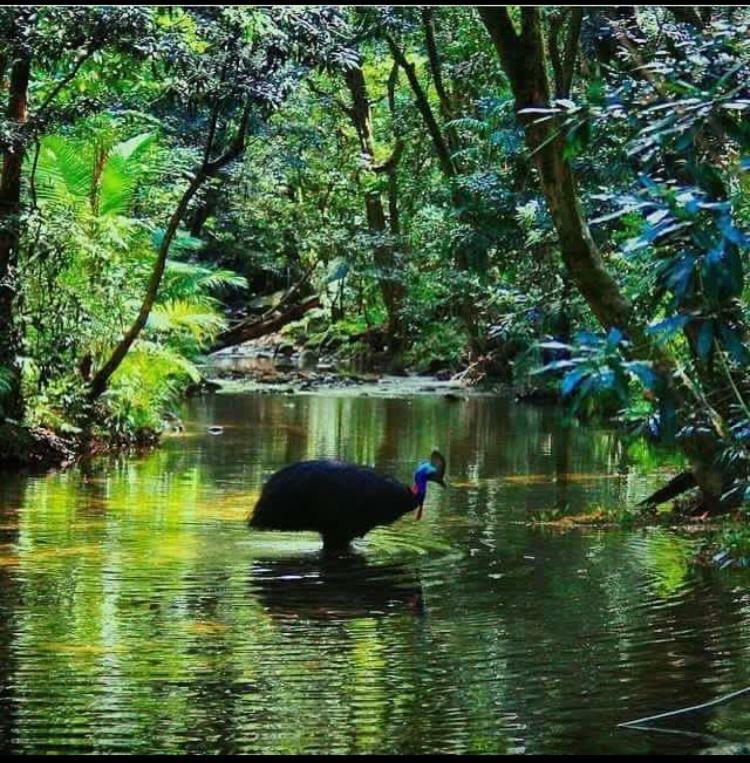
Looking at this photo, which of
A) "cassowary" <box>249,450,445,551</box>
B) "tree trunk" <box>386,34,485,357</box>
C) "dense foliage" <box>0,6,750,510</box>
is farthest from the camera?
"tree trunk" <box>386,34,485,357</box>

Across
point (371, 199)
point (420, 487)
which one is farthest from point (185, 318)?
point (371, 199)

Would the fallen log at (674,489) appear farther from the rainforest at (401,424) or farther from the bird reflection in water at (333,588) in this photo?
the bird reflection in water at (333,588)

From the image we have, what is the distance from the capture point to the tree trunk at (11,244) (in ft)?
48.4

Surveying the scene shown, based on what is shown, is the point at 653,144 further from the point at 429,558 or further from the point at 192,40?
the point at 192,40

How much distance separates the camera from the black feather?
10.2 m

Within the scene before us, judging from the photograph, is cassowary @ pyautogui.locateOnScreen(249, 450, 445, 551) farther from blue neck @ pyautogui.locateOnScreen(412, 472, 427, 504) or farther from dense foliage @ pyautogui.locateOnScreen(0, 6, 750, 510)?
dense foliage @ pyautogui.locateOnScreen(0, 6, 750, 510)

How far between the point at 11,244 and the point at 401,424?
7787mm

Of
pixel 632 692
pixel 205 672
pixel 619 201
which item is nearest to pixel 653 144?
pixel 619 201

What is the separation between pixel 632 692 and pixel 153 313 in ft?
47.3

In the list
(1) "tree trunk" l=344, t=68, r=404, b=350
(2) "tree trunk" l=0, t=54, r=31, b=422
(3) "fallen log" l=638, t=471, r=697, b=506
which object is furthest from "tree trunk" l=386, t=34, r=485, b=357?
(3) "fallen log" l=638, t=471, r=697, b=506

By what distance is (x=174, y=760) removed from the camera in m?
5.07

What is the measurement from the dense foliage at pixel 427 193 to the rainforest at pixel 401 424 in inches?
1.7

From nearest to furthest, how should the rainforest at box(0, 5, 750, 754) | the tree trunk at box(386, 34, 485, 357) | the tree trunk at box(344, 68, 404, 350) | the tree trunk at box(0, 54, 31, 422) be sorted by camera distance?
the rainforest at box(0, 5, 750, 754), the tree trunk at box(0, 54, 31, 422), the tree trunk at box(386, 34, 485, 357), the tree trunk at box(344, 68, 404, 350)

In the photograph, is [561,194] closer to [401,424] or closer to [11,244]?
[11,244]
